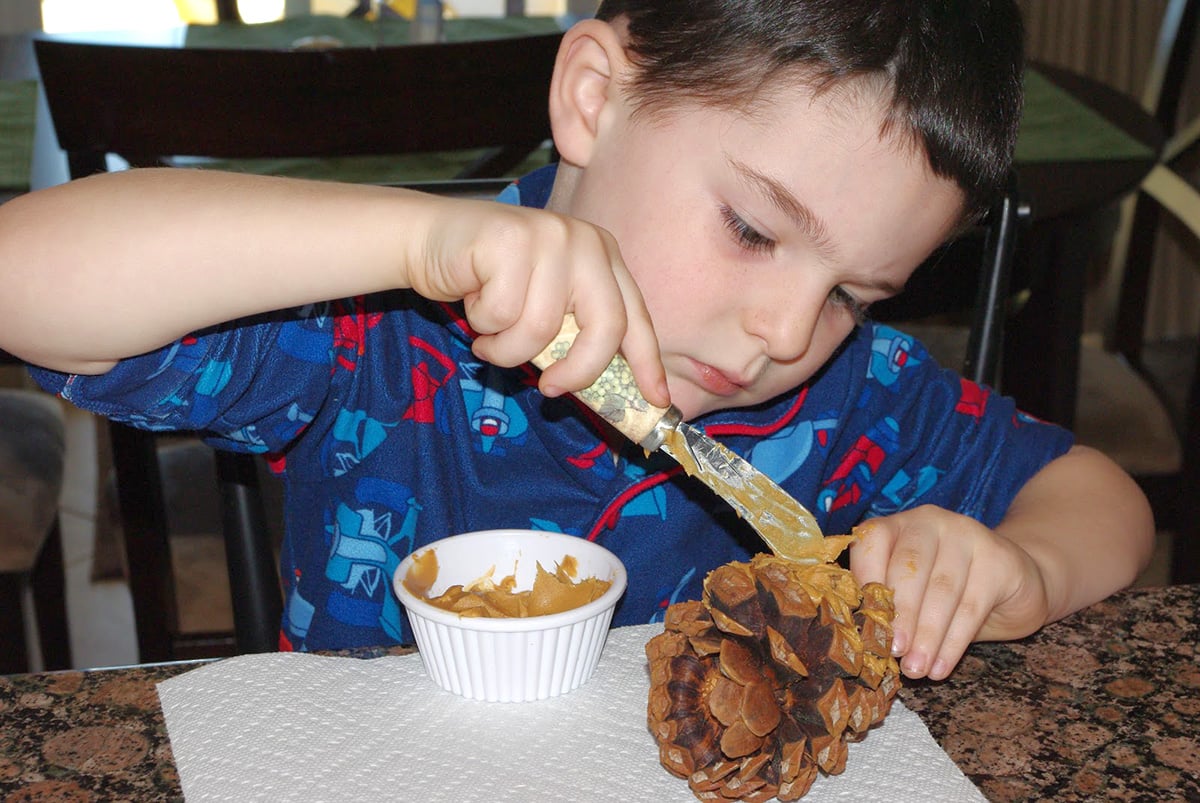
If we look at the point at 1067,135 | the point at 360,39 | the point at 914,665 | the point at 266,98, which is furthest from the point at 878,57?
the point at 360,39

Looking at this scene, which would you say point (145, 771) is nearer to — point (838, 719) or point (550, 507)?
point (838, 719)

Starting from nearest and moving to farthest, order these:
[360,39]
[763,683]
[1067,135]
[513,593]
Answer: [763,683]
[513,593]
[1067,135]
[360,39]

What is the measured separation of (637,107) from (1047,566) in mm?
415

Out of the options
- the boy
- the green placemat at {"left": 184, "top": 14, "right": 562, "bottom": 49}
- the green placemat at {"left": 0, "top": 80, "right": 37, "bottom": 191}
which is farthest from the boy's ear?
the green placemat at {"left": 184, "top": 14, "right": 562, "bottom": 49}

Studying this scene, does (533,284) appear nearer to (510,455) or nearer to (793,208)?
(793,208)

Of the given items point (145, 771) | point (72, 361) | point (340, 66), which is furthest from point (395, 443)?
point (340, 66)

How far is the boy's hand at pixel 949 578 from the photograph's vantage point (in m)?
0.75

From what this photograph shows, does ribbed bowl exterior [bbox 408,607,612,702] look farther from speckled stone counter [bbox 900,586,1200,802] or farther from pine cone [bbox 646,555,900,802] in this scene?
speckled stone counter [bbox 900,586,1200,802]

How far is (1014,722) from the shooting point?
0.67 m

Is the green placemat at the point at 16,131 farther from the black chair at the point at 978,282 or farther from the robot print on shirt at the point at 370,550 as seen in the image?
the black chair at the point at 978,282

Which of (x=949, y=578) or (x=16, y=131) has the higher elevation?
(x=16, y=131)

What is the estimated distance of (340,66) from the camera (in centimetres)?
130

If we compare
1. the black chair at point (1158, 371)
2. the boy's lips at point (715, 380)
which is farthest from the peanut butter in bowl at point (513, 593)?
the black chair at point (1158, 371)

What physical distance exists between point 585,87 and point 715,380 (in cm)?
23
